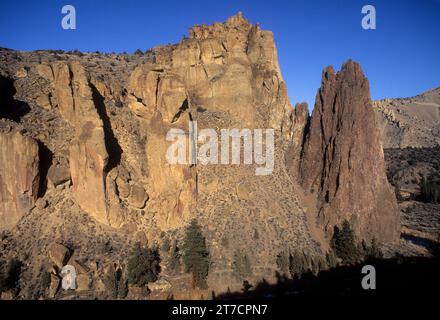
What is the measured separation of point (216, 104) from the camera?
2012 inches

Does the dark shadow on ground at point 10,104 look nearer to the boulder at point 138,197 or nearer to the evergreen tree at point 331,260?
the boulder at point 138,197

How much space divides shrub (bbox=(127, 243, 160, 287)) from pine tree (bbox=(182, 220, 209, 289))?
3.54 m

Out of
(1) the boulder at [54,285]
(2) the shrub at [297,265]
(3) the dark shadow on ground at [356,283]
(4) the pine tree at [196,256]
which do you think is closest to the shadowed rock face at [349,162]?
(3) the dark shadow on ground at [356,283]

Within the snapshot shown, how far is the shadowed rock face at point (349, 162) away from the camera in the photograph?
1738 inches

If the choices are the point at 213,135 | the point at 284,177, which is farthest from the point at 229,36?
the point at 284,177

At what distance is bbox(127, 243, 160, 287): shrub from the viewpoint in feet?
110

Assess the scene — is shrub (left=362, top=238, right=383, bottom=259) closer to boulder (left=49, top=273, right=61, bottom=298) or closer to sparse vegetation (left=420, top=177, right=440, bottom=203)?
boulder (left=49, top=273, right=61, bottom=298)

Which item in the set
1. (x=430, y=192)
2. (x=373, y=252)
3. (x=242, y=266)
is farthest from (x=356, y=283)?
(x=430, y=192)

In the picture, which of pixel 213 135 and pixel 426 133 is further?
pixel 426 133

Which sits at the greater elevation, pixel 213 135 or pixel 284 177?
pixel 213 135

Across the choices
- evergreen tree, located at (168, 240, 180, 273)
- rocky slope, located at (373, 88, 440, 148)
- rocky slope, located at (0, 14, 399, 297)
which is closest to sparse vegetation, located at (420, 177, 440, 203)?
rocky slope, located at (0, 14, 399, 297)

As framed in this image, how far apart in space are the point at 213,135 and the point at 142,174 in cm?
1131

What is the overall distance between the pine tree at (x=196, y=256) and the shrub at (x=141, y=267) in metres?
3.54
